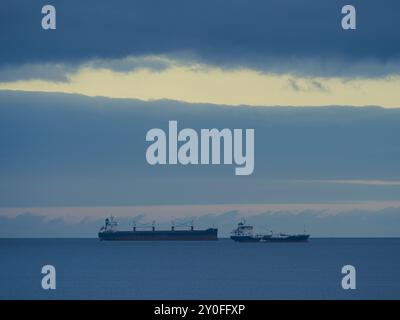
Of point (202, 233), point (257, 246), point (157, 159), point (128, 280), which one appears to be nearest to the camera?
point (157, 159)

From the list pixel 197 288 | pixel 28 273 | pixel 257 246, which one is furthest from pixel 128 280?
pixel 257 246

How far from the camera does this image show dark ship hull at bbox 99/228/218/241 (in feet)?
320

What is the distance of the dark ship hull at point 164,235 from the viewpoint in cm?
9769

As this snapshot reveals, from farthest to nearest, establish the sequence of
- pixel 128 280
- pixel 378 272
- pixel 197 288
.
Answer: pixel 378 272
pixel 128 280
pixel 197 288

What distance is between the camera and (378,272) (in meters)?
63.2

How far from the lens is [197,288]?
46.5 metres

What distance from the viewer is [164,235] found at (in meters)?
110

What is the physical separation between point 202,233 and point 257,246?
19237mm
